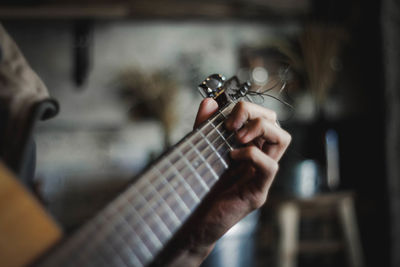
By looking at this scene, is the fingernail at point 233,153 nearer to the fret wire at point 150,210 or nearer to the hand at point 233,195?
the hand at point 233,195

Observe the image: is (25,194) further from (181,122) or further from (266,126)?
(181,122)

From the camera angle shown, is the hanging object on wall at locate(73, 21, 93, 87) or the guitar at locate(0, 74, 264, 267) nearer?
the guitar at locate(0, 74, 264, 267)

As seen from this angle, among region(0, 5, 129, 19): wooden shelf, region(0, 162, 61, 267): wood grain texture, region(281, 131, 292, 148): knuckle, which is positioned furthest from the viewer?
region(0, 5, 129, 19): wooden shelf

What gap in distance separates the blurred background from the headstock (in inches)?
51.6

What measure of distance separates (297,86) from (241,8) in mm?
752

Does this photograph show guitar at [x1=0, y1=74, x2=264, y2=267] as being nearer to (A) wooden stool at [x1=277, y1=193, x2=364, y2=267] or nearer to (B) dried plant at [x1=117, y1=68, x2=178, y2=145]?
(A) wooden stool at [x1=277, y1=193, x2=364, y2=267]

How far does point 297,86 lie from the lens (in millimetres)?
2201

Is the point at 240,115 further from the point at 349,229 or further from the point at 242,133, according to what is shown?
the point at 349,229

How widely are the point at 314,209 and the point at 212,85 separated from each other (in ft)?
4.75

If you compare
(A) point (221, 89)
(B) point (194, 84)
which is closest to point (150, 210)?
(A) point (221, 89)

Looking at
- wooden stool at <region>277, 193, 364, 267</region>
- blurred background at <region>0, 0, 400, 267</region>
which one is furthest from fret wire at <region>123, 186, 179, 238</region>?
blurred background at <region>0, 0, 400, 267</region>

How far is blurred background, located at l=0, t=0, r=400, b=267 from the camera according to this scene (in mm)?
1958

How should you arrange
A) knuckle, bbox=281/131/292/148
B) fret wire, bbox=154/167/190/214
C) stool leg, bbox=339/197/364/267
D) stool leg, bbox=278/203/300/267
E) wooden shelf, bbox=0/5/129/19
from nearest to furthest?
fret wire, bbox=154/167/190/214, knuckle, bbox=281/131/292/148, stool leg, bbox=278/203/300/267, stool leg, bbox=339/197/364/267, wooden shelf, bbox=0/5/129/19

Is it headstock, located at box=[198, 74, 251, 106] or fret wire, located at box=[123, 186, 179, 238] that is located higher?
headstock, located at box=[198, 74, 251, 106]
